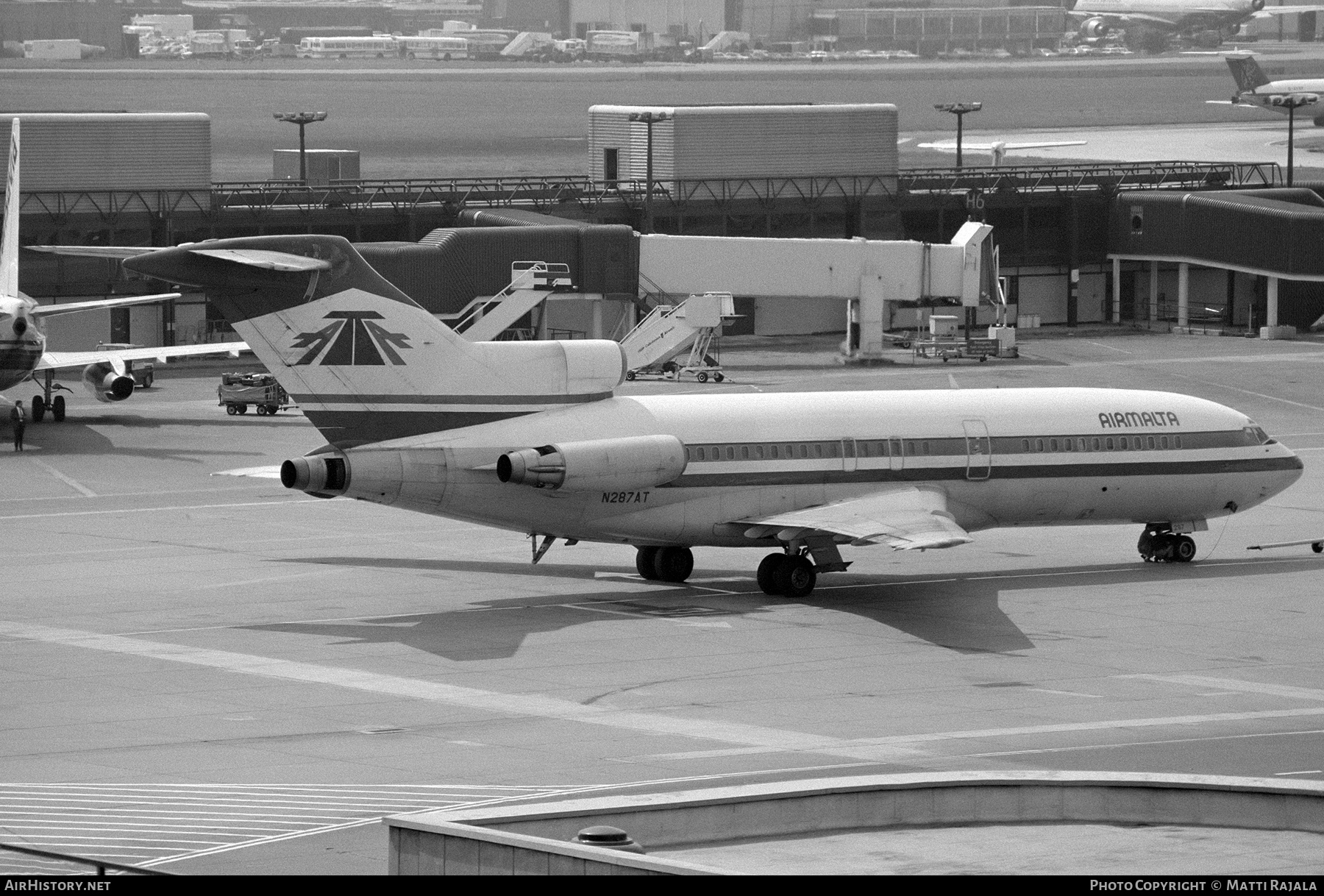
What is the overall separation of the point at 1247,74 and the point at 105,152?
125589 mm

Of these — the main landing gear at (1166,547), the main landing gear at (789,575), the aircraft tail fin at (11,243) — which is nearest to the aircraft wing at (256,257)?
the main landing gear at (789,575)

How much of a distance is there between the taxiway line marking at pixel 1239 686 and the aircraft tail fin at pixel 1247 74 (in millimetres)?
162633

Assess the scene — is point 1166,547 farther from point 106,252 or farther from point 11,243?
point 11,243

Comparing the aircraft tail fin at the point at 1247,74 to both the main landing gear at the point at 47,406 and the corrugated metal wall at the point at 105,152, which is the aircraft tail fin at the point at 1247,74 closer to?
the corrugated metal wall at the point at 105,152

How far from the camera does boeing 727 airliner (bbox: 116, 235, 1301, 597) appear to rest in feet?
Answer: 126

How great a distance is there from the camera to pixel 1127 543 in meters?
49.8

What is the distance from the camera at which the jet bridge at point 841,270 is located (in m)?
88.0

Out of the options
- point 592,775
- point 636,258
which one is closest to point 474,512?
point 592,775

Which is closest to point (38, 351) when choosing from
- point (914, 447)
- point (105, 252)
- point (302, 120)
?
point (105, 252)

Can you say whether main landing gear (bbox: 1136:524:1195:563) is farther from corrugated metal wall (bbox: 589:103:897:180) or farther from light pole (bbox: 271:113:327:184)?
light pole (bbox: 271:113:327:184)

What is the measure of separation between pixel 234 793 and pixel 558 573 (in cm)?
1965

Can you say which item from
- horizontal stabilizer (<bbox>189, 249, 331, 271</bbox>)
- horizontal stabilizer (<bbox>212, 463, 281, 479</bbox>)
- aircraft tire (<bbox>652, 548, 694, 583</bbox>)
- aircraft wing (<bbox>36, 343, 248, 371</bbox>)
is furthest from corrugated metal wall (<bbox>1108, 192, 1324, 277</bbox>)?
horizontal stabilizer (<bbox>189, 249, 331, 271</bbox>)
